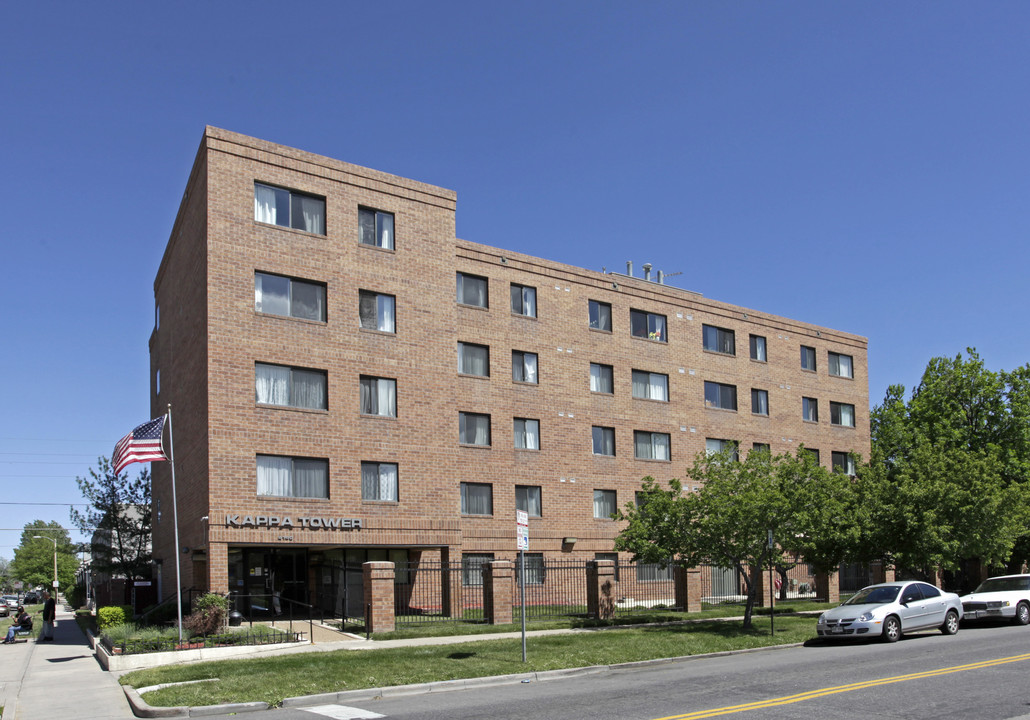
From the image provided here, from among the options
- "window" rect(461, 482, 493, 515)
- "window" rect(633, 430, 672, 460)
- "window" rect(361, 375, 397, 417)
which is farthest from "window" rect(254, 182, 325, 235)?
"window" rect(633, 430, 672, 460)

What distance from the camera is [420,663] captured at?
60.8ft

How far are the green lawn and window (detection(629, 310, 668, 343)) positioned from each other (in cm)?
1752

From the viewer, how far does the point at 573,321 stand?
38469mm

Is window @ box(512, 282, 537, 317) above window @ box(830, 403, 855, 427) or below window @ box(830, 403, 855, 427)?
above

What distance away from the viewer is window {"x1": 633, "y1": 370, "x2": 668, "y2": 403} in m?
40.4

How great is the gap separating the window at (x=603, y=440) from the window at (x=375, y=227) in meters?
12.3

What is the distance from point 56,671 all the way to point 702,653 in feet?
48.3

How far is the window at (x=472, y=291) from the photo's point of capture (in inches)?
1405

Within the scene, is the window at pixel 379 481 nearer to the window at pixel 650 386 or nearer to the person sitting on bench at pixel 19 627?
the window at pixel 650 386

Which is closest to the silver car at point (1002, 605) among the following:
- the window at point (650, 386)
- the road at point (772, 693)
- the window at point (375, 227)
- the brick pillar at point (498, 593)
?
the road at point (772, 693)

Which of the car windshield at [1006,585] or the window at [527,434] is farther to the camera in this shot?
the window at [527,434]

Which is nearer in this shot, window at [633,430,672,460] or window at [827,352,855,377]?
window at [633,430,672,460]

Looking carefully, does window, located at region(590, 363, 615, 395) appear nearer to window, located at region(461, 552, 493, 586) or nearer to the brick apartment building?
the brick apartment building

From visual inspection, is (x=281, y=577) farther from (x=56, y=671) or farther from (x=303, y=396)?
(x=56, y=671)
